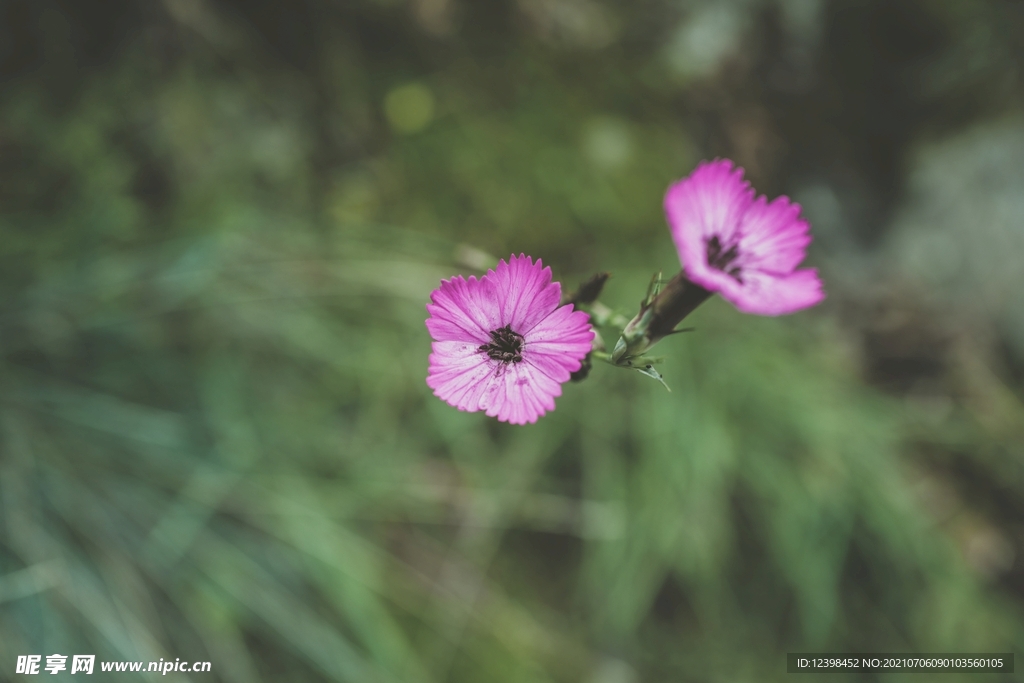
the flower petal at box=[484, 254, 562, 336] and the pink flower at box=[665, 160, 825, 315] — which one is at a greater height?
the pink flower at box=[665, 160, 825, 315]

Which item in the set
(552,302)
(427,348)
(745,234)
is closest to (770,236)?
(745,234)

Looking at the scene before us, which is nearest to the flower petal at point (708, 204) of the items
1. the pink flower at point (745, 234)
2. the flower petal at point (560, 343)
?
the pink flower at point (745, 234)

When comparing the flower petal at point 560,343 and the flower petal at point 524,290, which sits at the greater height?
the flower petal at point 524,290

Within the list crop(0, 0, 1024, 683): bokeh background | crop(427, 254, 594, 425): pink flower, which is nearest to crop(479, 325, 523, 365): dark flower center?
crop(427, 254, 594, 425): pink flower

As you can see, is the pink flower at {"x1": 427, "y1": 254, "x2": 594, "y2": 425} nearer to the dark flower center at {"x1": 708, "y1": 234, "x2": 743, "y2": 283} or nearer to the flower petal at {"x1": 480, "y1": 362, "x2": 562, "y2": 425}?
the flower petal at {"x1": 480, "y1": 362, "x2": 562, "y2": 425}

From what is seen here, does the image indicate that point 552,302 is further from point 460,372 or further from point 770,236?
point 770,236

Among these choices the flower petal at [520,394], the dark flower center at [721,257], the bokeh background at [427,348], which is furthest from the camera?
the bokeh background at [427,348]

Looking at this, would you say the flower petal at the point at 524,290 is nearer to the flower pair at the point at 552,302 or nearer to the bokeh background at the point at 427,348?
the flower pair at the point at 552,302
